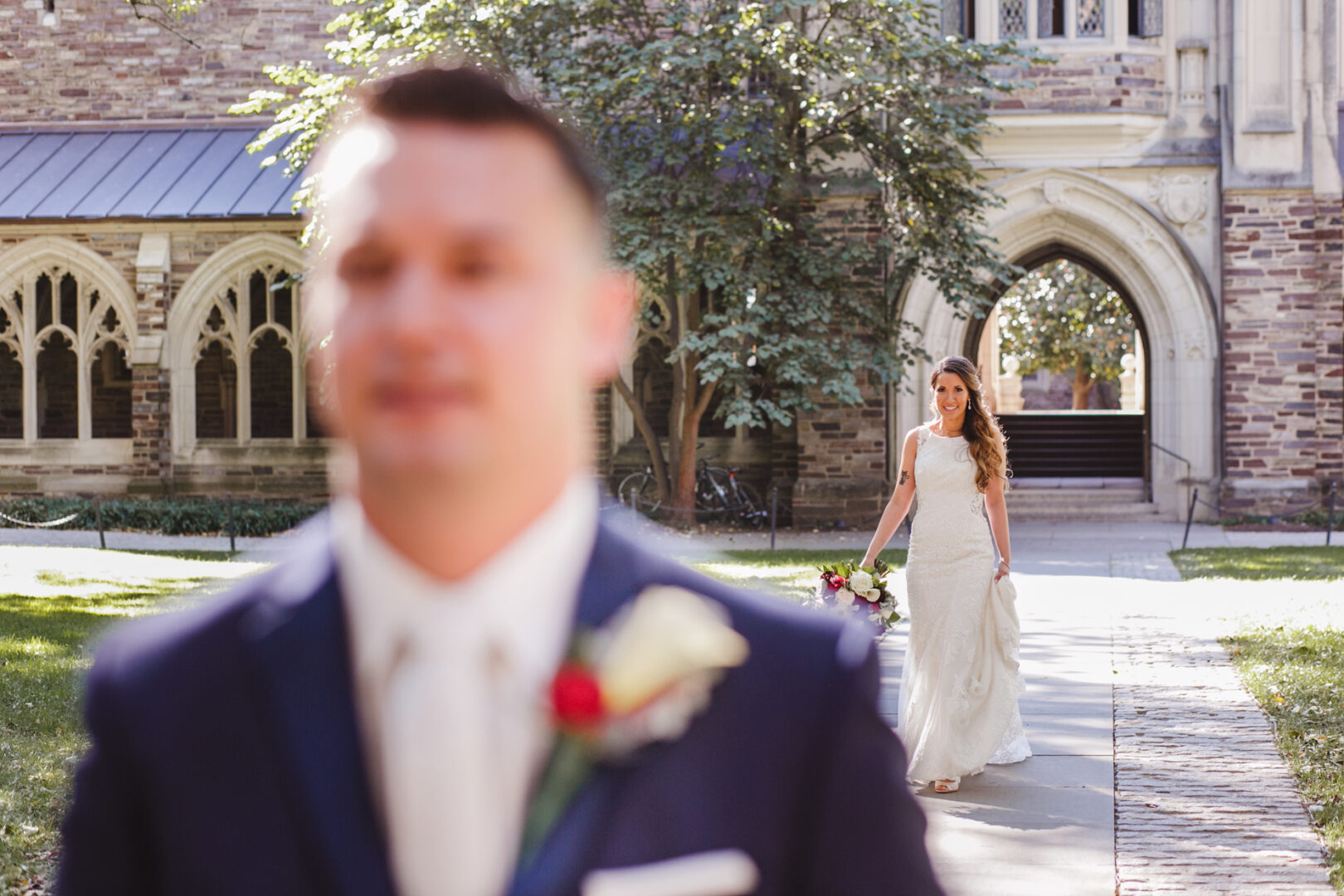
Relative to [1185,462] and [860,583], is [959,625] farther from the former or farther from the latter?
[1185,462]

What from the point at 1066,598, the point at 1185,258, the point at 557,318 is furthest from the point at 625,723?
the point at 1185,258

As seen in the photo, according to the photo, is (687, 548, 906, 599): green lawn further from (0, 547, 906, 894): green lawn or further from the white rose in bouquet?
the white rose in bouquet

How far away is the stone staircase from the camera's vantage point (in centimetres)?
1698

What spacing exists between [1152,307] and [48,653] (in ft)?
44.3

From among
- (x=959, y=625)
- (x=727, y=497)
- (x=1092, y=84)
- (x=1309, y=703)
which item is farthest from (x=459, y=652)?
(x=1092, y=84)

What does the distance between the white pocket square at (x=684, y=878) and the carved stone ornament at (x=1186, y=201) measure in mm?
17469

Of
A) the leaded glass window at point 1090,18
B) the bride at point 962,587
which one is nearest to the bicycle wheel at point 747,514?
the leaded glass window at point 1090,18

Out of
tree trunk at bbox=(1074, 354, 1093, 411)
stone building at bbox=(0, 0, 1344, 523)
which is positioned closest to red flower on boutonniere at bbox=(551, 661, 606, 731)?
stone building at bbox=(0, 0, 1344, 523)

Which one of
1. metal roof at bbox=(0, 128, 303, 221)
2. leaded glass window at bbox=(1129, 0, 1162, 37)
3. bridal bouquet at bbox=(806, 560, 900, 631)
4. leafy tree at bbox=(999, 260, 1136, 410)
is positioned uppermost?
leaded glass window at bbox=(1129, 0, 1162, 37)

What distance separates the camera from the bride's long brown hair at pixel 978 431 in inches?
231

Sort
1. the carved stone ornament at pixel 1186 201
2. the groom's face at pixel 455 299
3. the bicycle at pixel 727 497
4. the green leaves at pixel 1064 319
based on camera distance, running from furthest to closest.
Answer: the green leaves at pixel 1064 319
the carved stone ornament at pixel 1186 201
the bicycle at pixel 727 497
the groom's face at pixel 455 299

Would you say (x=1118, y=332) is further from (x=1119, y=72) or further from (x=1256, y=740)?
(x=1256, y=740)

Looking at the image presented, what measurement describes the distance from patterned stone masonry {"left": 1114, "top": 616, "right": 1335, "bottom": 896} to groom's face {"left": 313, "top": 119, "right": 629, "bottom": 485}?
13.5 ft

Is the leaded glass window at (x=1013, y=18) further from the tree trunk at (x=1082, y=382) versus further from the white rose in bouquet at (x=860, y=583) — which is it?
the tree trunk at (x=1082, y=382)
